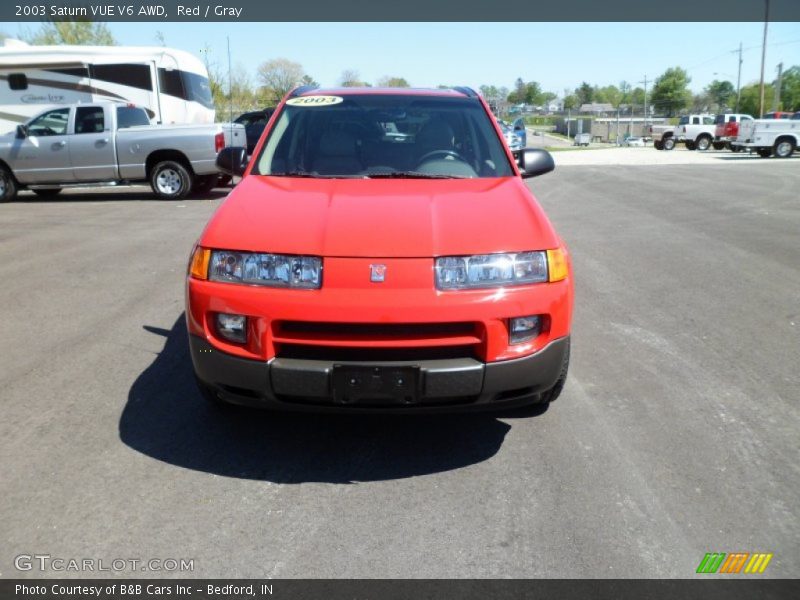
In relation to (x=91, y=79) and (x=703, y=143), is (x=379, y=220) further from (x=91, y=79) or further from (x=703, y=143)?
(x=703, y=143)

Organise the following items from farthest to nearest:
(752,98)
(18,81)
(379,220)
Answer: (752,98)
(18,81)
(379,220)

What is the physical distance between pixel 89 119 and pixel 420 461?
12837 mm

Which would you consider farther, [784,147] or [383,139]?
[784,147]

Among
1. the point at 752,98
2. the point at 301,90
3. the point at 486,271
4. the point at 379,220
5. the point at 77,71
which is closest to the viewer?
the point at 486,271

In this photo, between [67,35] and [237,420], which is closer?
[237,420]

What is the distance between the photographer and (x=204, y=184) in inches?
572

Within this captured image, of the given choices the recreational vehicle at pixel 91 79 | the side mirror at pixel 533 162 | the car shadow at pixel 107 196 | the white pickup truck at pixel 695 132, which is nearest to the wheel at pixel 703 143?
the white pickup truck at pixel 695 132

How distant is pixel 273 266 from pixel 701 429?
233 cm

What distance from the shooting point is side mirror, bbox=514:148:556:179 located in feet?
15.8

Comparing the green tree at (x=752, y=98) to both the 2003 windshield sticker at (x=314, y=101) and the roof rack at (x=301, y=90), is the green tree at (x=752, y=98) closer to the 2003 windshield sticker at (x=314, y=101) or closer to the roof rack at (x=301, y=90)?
the roof rack at (x=301, y=90)

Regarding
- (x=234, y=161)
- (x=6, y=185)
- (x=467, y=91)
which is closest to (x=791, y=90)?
(x=6, y=185)

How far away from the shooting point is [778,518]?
2854 millimetres
